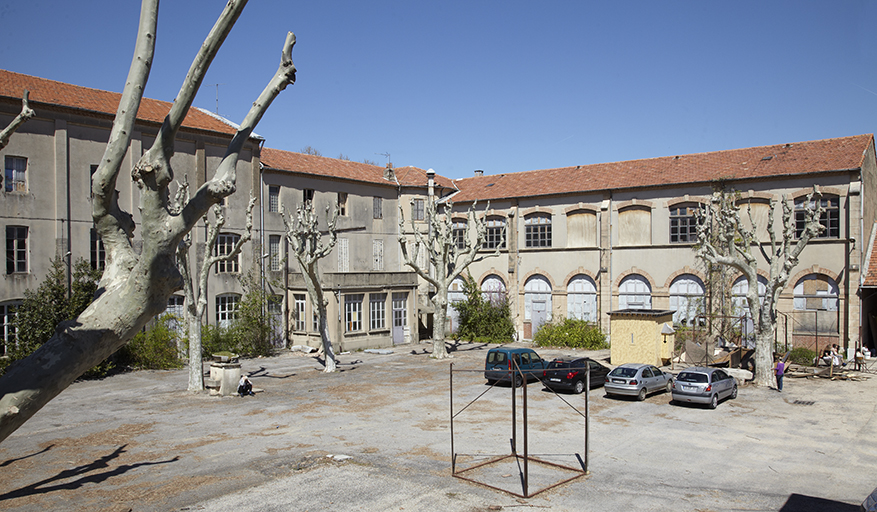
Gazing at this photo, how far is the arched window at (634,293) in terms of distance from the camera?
113 feet

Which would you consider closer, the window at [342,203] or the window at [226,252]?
the window at [226,252]

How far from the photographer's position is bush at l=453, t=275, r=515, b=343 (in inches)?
1491

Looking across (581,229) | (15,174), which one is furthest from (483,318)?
(15,174)

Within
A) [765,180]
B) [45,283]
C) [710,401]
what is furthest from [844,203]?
[45,283]

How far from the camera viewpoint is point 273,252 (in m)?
34.8

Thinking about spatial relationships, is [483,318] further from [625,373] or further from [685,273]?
[625,373]

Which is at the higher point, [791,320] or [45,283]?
[45,283]

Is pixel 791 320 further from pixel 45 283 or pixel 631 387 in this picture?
pixel 45 283

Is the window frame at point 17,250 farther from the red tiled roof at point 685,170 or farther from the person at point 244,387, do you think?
the red tiled roof at point 685,170

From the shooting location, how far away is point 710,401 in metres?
19.3

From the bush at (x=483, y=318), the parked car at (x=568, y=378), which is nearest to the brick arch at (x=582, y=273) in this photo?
the bush at (x=483, y=318)

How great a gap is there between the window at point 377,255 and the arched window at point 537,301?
9.37 metres

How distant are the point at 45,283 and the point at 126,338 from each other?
23961 mm

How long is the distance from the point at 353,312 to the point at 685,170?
797 inches
